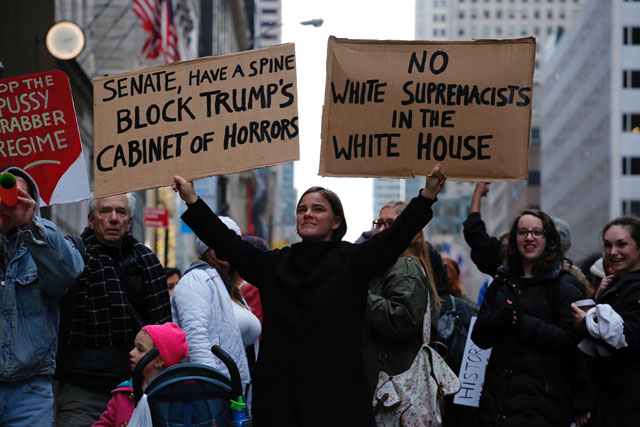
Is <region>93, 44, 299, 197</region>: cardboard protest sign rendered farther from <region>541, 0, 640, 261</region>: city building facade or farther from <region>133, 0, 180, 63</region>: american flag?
<region>541, 0, 640, 261</region>: city building facade

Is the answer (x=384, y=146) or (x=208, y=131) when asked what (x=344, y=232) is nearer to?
(x=384, y=146)

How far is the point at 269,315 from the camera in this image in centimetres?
545

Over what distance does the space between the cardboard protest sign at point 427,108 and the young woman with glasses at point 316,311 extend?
483 mm

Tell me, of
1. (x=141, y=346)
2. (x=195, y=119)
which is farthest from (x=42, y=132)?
(x=141, y=346)

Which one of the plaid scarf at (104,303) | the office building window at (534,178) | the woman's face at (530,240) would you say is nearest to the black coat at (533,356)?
the woman's face at (530,240)

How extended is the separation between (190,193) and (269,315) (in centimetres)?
82

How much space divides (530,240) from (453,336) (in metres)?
1.59

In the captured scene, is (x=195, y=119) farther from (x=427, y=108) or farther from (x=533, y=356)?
(x=533, y=356)

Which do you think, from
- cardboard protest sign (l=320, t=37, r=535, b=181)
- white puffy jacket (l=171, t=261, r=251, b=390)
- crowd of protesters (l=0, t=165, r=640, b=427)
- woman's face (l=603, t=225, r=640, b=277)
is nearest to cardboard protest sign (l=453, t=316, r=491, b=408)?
crowd of protesters (l=0, t=165, r=640, b=427)

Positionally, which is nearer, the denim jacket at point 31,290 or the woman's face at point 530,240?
the denim jacket at point 31,290

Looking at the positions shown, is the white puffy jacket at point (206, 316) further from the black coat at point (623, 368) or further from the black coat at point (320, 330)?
the black coat at point (623, 368)

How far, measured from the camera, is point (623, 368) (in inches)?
247

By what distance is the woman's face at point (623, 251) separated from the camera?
6430mm

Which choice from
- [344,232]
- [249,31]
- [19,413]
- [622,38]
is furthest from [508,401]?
[249,31]
